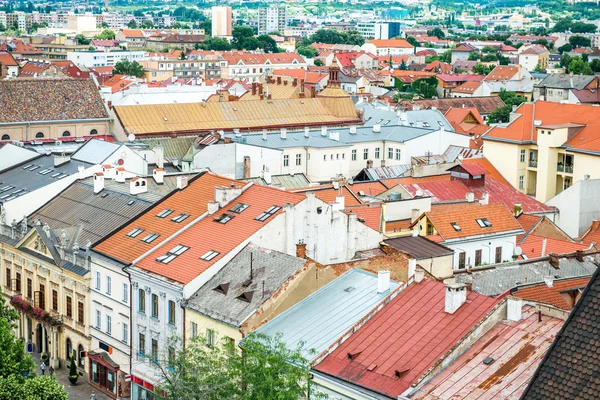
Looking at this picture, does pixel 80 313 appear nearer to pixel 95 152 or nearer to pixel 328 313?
pixel 328 313

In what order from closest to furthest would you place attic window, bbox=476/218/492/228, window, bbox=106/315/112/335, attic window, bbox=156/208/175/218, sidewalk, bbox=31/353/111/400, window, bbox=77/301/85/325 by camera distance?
sidewalk, bbox=31/353/111/400 → window, bbox=106/315/112/335 → attic window, bbox=156/208/175/218 → window, bbox=77/301/85/325 → attic window, bbox=476/218/492/228

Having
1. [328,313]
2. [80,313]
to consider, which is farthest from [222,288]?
[80,313]

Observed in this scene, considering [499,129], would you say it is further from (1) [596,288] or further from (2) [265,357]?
(1) [596,288]

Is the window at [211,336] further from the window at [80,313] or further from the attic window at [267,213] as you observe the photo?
the window at [80,313]

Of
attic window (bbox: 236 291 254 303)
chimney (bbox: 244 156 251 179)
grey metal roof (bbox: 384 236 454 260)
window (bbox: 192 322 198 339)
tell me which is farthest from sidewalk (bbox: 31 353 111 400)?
chimney (bbox: 244 156 251 179)

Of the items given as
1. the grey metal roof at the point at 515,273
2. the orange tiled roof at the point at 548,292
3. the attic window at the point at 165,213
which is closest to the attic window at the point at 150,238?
the attic window at the point at 165,213

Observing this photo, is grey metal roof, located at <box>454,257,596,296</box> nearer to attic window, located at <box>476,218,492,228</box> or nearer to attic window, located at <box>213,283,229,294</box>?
attic window, located at <box>476,218,492,228</box>
